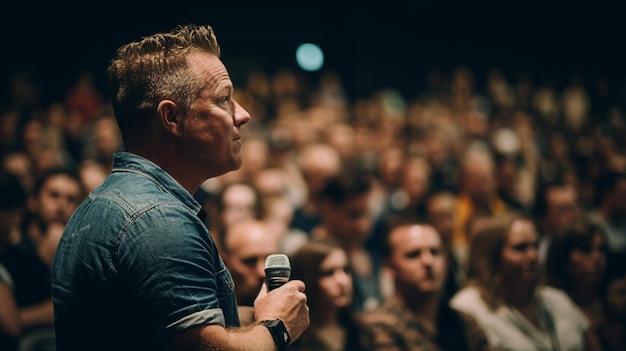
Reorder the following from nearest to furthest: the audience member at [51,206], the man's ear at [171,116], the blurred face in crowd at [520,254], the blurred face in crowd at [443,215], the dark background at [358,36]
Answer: the man's ear at [171,116] < the blurred face in crowd at [520,254] < the audience member at [51,206] < the blurred face in crowd at [443,215] < the dark background at [358,36]

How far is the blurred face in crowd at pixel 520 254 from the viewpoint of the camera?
359 centimetres

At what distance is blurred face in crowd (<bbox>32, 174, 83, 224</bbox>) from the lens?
4.02 m

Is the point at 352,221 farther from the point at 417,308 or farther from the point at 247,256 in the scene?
the point at 247,256

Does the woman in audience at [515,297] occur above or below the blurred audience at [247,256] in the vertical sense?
below

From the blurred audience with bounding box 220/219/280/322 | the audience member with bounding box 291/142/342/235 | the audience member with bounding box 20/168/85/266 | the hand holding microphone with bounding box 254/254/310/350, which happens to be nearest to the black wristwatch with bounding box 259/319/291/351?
the hand holding microphone with bounding box 254/254/310/350

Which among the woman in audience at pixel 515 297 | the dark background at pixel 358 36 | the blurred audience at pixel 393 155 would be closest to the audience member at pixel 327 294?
the blurred audience at pixel 393 155

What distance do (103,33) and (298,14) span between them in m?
Answer: 3.20

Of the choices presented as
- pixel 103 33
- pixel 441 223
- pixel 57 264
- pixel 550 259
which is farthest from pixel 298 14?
pixel 57 264

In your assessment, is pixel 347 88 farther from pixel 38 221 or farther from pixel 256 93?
pixel 38 221

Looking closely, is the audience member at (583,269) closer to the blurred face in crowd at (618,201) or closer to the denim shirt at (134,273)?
the blurred face in crowd at (618,201)

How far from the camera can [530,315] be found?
3.59 metres

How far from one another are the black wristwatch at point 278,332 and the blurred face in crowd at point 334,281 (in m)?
1.68

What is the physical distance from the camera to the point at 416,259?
3.55 metres

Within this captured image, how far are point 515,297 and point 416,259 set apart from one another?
554 mm
